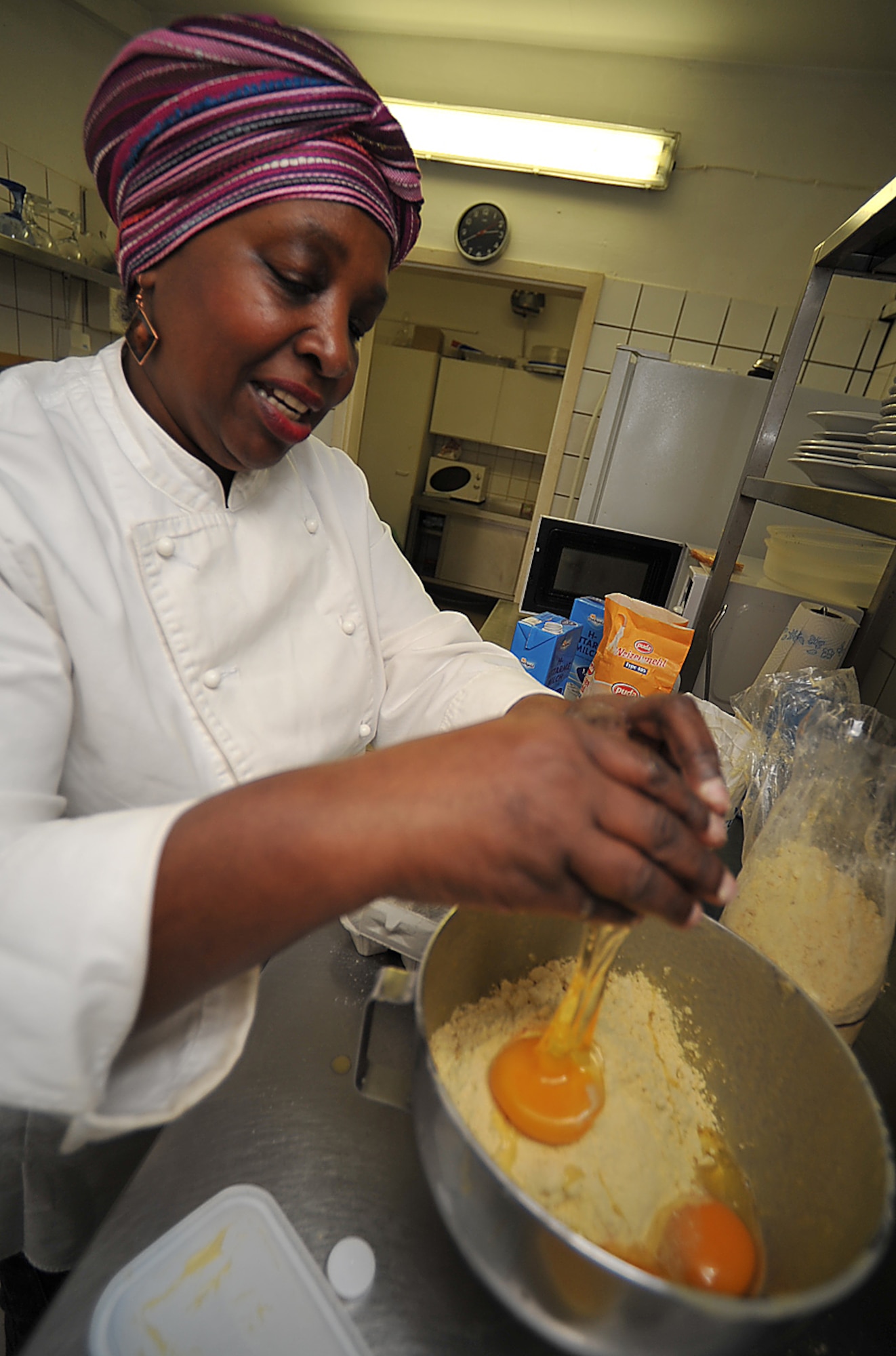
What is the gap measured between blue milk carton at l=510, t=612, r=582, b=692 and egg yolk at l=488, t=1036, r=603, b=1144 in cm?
88

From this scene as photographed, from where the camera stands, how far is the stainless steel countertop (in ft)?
1.41

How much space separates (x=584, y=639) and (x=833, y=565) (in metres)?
0.54

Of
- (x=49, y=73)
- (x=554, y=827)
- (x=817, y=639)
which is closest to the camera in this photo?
(x=554, y=827)

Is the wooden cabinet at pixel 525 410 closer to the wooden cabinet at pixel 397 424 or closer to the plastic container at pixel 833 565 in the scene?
the wooden cabinet at pixel 397 424

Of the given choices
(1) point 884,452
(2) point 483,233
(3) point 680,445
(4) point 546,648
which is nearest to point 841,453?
(1) point 884,452

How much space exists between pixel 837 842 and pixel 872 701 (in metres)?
0.69

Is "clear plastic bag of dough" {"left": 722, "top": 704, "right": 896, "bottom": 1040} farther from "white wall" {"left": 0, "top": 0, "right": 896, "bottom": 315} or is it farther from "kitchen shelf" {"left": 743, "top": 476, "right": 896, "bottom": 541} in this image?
"white wall" {"left": 0, "top": 0, "right": 896, "bottom": 315}

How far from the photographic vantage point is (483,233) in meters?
2.79

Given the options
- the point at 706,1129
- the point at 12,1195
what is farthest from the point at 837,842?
the point at 12,1195

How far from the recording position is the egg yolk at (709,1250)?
43 cm

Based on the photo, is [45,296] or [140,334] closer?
[140,334]

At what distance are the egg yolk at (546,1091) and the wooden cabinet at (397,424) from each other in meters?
4.67

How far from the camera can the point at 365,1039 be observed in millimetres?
441

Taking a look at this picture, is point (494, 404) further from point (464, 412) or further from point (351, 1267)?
point (351, 1267)
